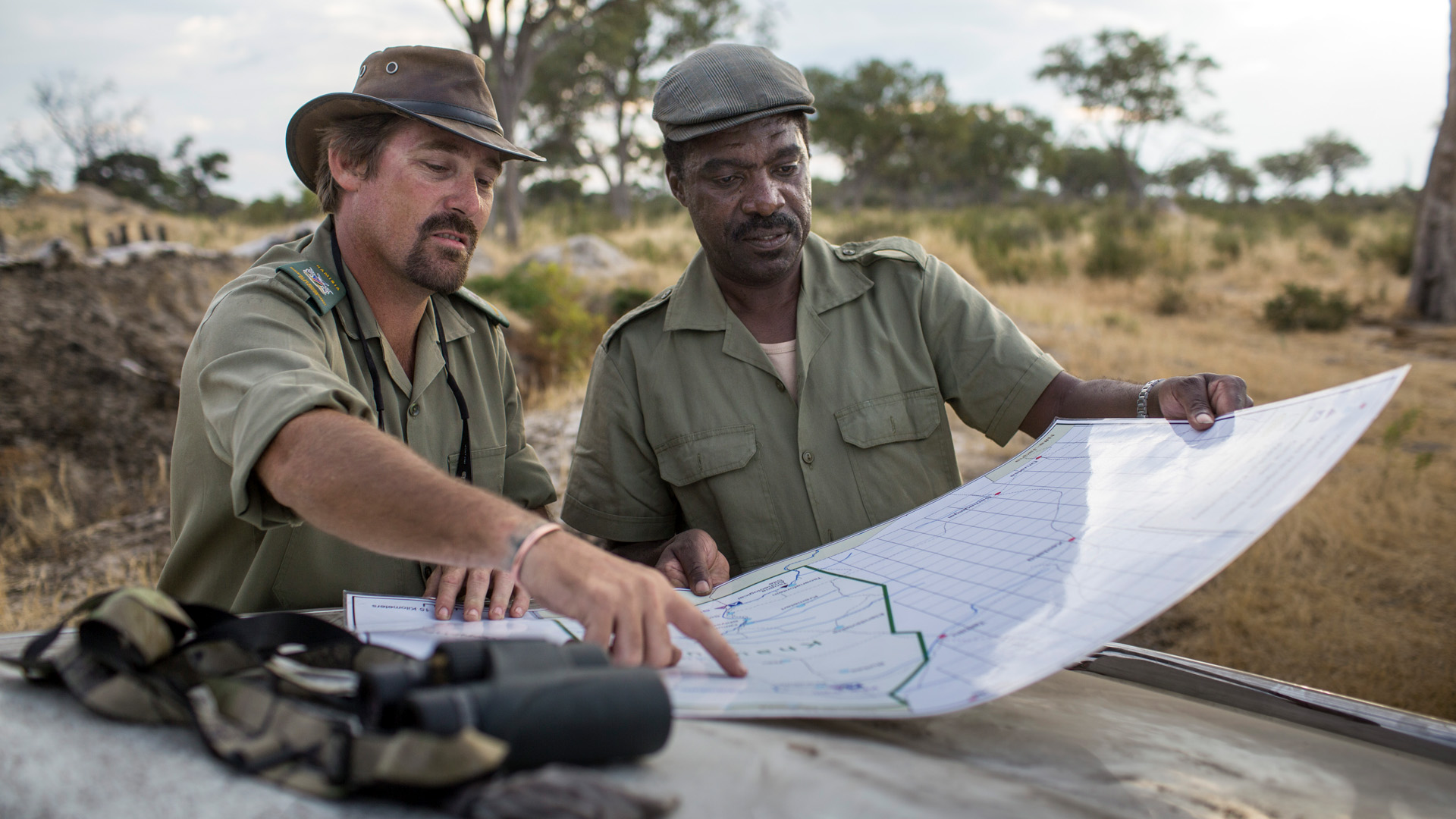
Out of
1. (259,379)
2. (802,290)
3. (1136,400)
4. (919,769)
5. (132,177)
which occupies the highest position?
(132,177)

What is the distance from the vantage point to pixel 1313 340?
8.84 meters

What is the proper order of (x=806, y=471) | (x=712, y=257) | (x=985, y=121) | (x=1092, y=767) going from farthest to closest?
1. (x=985, y=121)
2. (x=712, y=257)
3. (x=806, y=471)
4. (x=1092, y=767)

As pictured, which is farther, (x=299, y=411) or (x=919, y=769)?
(x=299, y=411)

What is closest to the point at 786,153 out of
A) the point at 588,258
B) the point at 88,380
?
the point at 88,380

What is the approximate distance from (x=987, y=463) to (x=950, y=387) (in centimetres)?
273

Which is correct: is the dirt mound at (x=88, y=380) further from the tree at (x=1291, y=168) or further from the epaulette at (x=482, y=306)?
the tree at (x=1291, y=168)

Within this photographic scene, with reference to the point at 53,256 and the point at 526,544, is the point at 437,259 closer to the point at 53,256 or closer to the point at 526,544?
the point at 526,544

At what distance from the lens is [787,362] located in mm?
2369

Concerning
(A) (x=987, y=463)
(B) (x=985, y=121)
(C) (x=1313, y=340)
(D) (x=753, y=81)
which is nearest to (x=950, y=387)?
(D) (x=753, y=81)

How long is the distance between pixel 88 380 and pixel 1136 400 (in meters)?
5.75

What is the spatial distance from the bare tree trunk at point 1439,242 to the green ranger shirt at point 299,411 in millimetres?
11206

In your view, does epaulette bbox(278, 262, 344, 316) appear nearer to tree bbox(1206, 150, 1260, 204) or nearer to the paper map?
the paper map

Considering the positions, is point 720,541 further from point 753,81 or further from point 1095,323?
point 1095,323

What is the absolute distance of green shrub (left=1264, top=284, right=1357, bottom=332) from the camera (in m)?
9.32
